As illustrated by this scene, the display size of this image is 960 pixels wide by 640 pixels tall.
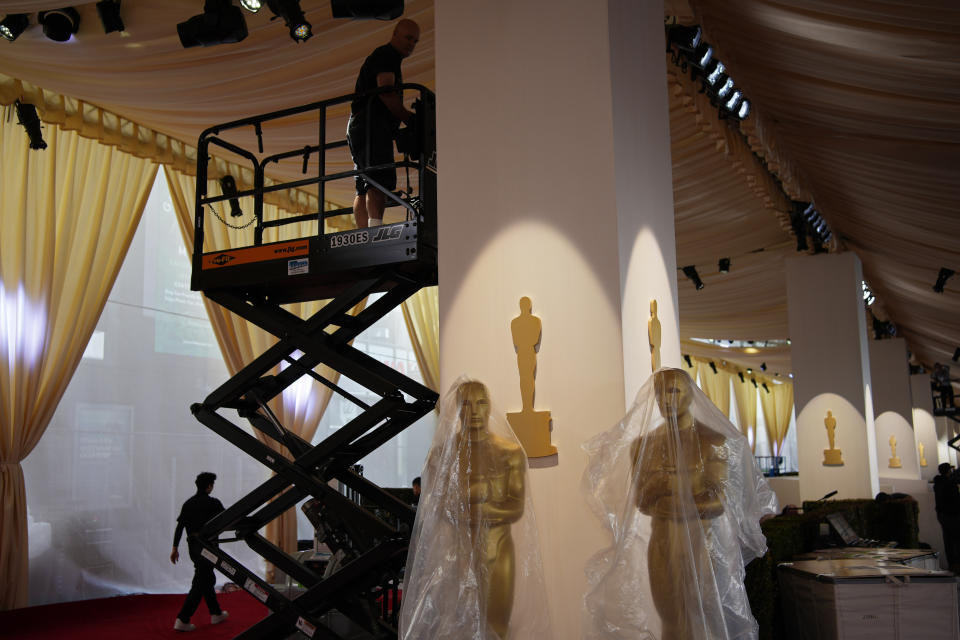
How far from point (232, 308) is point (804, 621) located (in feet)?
13.8

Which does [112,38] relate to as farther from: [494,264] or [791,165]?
[791,165]

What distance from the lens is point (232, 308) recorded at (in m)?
5.20

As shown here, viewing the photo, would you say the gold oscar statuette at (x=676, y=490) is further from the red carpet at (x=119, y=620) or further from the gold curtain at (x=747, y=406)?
the gold curtain at (x=747, y=406)

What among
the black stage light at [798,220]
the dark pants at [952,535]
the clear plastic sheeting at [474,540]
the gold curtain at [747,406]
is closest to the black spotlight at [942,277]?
the black stage light at [798,220]

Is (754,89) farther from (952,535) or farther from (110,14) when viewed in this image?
A: (952,535)

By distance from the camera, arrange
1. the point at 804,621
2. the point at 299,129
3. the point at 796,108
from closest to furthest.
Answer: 1. the point at 804,621
2. the point at 796,108
3. the point at 299,129

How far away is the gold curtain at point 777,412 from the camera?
94.9 feet

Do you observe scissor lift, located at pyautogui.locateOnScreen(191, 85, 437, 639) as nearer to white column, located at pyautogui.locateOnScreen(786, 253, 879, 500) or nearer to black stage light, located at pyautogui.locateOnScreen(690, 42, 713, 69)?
black stage light, located at pyautogui.locateOnScreen(690, 42, 713, 69)

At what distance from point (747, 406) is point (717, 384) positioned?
9.74ft

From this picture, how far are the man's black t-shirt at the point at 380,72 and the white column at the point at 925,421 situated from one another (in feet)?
64.4

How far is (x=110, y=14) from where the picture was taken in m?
5.81

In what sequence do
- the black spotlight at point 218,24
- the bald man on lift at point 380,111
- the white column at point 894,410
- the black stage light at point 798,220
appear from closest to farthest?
the bald man on lift at point 380,111 < the black spotlight at point 218,24 < the black stage light at point 798,220 < the white column at point 894,410

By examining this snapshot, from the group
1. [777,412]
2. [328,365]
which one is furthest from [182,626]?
[777,412]

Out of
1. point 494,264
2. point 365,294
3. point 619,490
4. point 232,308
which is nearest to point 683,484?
point 619,490
